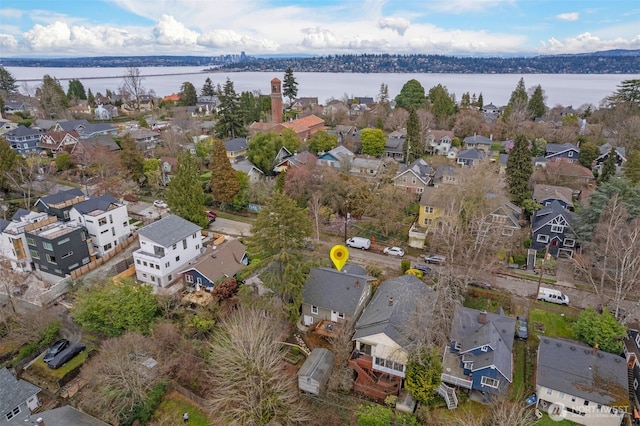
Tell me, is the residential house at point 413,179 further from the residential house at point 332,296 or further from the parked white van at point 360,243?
the residential house at point 332,296

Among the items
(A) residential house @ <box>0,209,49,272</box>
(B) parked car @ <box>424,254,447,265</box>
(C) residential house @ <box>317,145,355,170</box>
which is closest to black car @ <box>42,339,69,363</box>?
(A) residential house @ <box>0,209,49,272</box>

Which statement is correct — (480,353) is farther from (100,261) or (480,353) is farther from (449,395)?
(100,261)

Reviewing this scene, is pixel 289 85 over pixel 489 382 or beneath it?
over

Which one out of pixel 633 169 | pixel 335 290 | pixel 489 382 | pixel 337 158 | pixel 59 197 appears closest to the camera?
pixel 489 382

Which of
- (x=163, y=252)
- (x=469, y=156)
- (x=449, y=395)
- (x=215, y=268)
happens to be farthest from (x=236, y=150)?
(x=449, y=395)

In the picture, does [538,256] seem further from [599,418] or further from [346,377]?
[346,377]

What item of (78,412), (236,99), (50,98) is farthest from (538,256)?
(50,98)
